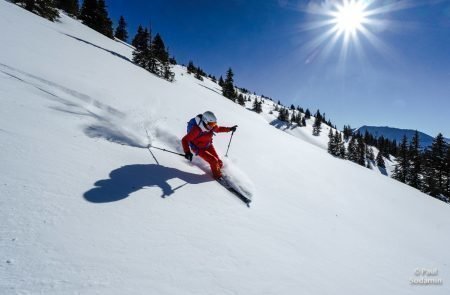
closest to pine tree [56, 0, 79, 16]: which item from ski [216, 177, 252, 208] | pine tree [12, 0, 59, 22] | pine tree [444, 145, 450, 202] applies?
pine tree [12, 0, 59, 22]

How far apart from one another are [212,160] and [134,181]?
2753 millimetres

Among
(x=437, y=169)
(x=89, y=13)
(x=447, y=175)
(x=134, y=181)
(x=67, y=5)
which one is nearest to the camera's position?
(x=134, y=181)

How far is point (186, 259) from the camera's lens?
327cm

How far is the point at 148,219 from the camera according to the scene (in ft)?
12.8

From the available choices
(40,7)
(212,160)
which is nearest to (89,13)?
(40,7)

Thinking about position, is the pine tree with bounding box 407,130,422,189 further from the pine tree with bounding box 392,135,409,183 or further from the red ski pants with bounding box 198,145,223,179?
the red ski pants with bounding box 198,145,223,179

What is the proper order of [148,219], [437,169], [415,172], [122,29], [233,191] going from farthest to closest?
[122,29] → [415,172] → [437,169] → [233,191] → [148,219]

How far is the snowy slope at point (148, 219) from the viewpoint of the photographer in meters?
2.69

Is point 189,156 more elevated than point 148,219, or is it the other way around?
point 189,156

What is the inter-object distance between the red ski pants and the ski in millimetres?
216

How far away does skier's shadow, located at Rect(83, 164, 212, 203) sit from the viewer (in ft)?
13.4

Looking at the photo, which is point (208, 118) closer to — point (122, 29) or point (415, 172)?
point (415, 172)

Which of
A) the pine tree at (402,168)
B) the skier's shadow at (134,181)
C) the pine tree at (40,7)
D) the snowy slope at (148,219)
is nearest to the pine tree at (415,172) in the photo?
the pine tree at (402,168)

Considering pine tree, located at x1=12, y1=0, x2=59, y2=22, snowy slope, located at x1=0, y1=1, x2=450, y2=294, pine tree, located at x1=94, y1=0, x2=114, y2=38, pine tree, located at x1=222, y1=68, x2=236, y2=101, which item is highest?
pine tree, located at x1=94, y1=0, x2=114, y2=38
